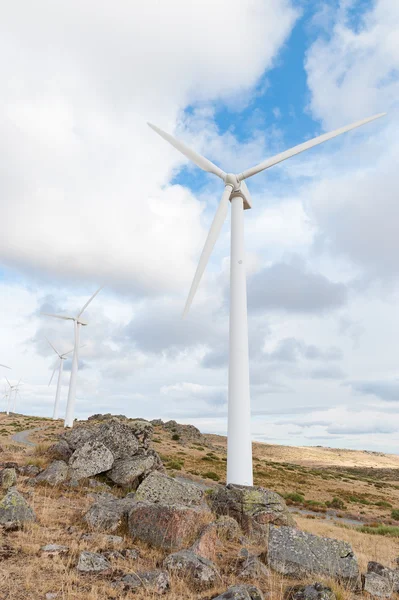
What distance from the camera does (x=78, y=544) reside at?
425 inches

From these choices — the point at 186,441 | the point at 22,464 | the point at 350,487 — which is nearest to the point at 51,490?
the point at 22,464

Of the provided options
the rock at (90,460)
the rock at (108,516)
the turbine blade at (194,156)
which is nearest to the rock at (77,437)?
the rock at (90,460)

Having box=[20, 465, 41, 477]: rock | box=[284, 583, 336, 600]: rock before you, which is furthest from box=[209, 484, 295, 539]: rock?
box=[20, 465, 41, 477]: rock

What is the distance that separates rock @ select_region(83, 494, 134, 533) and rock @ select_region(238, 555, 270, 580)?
13.2 feet

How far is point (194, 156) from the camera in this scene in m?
31.7

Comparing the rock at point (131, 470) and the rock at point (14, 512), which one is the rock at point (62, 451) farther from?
the rock at point (14, 512)

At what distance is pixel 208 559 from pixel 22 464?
51.7 feet

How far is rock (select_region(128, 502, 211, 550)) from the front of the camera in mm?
11172

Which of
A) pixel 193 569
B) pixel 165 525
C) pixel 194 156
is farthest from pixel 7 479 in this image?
pixel 194 156

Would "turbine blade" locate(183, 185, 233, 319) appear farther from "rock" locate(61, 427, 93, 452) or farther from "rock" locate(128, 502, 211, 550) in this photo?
"rock" locate(128, 502, 211, 550)

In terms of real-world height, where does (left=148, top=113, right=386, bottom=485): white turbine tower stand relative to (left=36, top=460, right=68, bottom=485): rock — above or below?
above

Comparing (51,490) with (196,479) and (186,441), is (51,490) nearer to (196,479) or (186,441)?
(196,479)

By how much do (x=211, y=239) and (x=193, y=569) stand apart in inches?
781

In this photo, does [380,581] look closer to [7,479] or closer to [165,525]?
[165,525]
